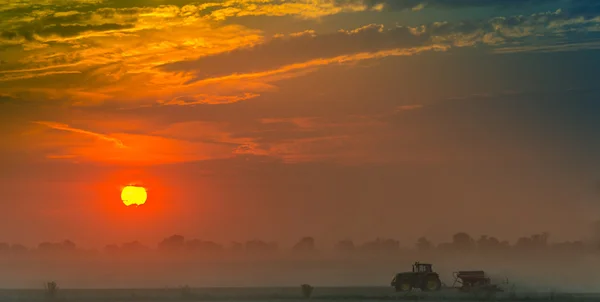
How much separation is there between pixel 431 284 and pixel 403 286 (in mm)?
2594

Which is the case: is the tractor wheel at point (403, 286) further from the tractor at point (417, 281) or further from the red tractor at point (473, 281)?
the red tractor at point (473, 281)

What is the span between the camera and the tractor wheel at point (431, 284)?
255ft

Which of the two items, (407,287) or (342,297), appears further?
(407,287)

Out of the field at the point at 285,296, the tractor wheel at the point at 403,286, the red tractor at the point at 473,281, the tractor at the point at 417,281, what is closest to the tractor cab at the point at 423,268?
the tractor at the point at 417,281

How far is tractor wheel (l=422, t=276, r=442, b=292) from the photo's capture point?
255ft

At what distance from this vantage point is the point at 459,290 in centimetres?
7631

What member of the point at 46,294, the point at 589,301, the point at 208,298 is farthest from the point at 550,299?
the point at 46,294

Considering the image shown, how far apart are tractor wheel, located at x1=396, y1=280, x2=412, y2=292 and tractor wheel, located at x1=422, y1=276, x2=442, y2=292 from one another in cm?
139

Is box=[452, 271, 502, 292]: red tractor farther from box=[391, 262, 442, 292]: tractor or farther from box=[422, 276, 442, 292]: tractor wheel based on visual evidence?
box=[391, 262, 442, 292]: tractor

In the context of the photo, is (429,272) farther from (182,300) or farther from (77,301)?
(77,301)

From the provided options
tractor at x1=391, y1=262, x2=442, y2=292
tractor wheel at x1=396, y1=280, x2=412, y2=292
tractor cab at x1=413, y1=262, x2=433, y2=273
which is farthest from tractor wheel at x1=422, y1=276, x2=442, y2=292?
tractor wheel at x1=396, y1=280, x2=412, y2=292

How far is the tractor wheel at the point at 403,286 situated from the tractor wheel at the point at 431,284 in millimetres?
1385

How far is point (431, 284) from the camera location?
78062mm

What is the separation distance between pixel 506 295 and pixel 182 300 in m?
27.0
